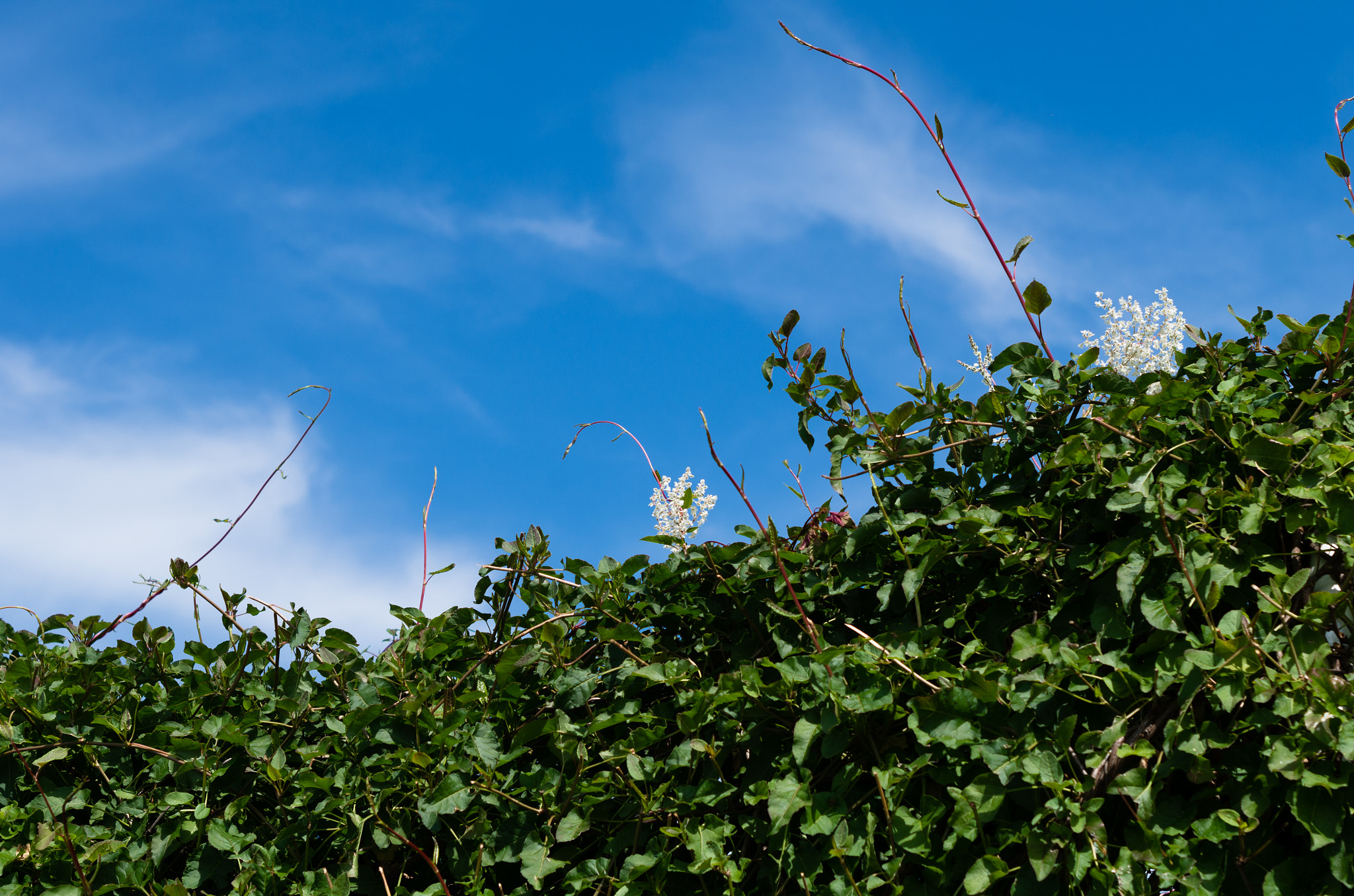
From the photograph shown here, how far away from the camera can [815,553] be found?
244cm

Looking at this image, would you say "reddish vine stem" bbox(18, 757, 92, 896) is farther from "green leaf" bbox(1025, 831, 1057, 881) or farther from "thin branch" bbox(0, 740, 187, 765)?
"green leaf" bbox(1025, 831, 1057, 881)

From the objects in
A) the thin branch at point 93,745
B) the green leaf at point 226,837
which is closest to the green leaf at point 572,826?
the green leaf at point 226,837

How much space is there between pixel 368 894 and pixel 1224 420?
242 centimetres

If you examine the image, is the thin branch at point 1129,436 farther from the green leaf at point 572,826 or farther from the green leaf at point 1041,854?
the green leaf at point 572,826

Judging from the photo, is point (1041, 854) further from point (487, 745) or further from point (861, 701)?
point (487, 745)

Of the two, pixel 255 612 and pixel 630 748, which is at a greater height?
pixel 255 612

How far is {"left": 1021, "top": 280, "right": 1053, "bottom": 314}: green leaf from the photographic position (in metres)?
2.41

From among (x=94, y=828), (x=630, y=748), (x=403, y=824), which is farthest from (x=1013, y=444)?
(x=94, y=828)

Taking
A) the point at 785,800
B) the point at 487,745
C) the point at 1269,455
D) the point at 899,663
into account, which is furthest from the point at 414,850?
the point at 1269,455

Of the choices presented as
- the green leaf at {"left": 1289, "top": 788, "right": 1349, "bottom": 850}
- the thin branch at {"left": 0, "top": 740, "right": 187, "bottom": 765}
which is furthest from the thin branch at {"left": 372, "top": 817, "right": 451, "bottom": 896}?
the green leaf at {"left": 1289, "top": 788, "right": 1349, "bottom": 850}

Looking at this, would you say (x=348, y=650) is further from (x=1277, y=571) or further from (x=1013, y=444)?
(x=1277, y=571)

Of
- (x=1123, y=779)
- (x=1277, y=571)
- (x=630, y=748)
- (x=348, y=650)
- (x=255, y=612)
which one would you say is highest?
(x=255, y=612)

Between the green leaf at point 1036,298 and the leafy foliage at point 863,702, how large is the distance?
6.2 inches

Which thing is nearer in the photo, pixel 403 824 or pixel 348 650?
pixel 403 824
